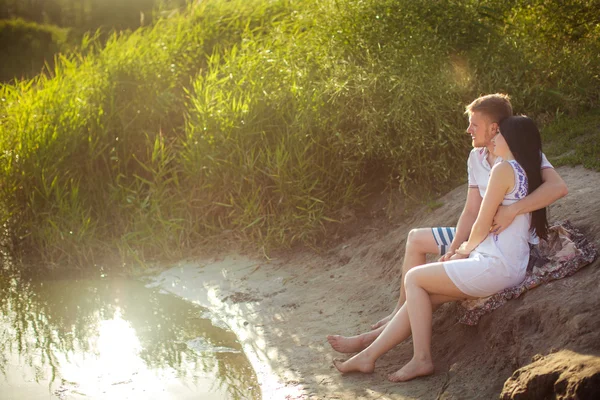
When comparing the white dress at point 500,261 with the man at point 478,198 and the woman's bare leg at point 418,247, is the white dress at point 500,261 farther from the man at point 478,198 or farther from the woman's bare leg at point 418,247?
the woman's bare leg at point 418,247

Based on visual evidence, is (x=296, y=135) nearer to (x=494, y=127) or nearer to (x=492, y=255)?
(x=494, y=127)

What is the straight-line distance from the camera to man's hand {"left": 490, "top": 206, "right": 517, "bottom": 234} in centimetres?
353

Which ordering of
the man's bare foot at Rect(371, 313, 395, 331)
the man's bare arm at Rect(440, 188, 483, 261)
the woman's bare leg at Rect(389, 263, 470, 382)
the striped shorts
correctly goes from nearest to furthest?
the woman's bare leg at Rect(389, 263, 470, 382) < the man's bare arm at Rect(440, 188, 483, 261) < the striped shorts < the man's bare foot at Rect(371, 313, 395, 331)

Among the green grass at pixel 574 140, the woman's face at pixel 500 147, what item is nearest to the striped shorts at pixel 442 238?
the woman's face at pixel 500 147

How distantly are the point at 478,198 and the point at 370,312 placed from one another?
3.97ft

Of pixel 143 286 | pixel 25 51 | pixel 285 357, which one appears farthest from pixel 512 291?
pixel 25 51

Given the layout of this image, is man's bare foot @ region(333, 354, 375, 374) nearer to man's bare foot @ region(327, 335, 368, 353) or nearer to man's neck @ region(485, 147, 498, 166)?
man's bare foot @ region(327, 335, 368, 353)

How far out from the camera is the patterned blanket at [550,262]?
3.43 meters

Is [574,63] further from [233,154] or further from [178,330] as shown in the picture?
[178,330]

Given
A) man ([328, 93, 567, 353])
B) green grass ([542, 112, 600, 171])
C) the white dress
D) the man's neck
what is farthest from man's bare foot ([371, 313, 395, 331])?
green grass ([542, 112, 600, 171])

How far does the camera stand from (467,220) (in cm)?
395

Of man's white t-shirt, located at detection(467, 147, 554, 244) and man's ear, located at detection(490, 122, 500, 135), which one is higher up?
man's ear, located at detection(490, 122, 500, 135)

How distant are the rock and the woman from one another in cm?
54

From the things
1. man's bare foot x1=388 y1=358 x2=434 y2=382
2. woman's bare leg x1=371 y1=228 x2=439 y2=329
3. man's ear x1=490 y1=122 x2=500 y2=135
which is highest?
man's ear x1=490 y1=122 x2=500 y2=135
